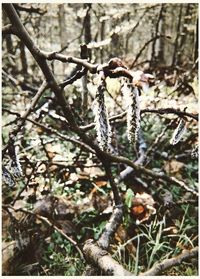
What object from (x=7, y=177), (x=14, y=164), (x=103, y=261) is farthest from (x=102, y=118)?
(x=103, y=261)

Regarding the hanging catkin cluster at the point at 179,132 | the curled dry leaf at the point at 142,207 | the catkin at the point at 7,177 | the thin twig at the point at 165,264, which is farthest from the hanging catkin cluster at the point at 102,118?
the curled dry leaf at the point at 142,207

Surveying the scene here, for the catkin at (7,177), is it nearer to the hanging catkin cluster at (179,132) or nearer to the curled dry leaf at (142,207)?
the hanging catkin cluster at (179,132)

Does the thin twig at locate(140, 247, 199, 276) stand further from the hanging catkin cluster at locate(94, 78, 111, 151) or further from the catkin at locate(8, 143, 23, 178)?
the hanging catkin cluster at locate(94, 78, 111, 151)

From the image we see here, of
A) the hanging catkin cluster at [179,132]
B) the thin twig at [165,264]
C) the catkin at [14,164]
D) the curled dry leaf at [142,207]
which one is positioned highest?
the hanging catkin cluster at [179,132]

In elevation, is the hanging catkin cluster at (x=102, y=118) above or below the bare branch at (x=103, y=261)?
above

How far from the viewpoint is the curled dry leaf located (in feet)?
9.23

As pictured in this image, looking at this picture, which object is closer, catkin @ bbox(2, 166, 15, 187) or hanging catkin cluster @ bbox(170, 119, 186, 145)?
hanging catkin cluster @ bbox(170, 119, 186, 145)

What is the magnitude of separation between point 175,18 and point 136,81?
995 cm

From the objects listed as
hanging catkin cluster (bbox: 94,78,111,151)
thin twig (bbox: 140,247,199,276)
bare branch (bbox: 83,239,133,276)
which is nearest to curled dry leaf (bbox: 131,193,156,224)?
thin twig (bbox: 140,247,199,276)

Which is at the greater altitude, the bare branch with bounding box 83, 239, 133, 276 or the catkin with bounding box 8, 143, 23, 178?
the catkin with bounding box 8, 143, 23, 178

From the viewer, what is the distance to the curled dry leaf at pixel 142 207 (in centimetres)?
281

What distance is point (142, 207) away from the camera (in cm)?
286

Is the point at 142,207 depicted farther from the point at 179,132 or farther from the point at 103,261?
the point at 179,132

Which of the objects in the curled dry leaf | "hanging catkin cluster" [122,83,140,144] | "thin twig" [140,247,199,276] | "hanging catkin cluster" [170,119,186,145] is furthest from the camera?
the curled dry leaf
